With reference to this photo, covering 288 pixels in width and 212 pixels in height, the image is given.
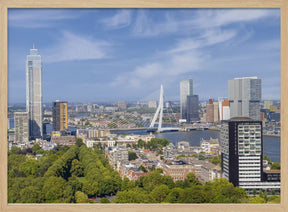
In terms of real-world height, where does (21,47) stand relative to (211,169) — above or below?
above

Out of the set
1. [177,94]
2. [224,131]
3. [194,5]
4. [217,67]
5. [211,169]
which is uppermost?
[194,5]

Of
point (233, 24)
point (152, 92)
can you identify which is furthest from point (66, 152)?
point (233, 24)

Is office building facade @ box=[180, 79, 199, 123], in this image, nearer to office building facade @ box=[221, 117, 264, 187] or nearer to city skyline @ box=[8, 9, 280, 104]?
city skyline @ box=[8, 9, 280, 104]

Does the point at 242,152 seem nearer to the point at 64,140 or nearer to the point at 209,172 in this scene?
the point at 209,172

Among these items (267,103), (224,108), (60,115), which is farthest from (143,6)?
(60,115)

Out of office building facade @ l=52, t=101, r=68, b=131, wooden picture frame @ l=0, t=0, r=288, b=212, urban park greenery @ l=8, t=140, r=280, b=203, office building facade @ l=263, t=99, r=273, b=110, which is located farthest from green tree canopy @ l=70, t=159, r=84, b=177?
office building facade @ l=263, t=99, r=273, b=110
